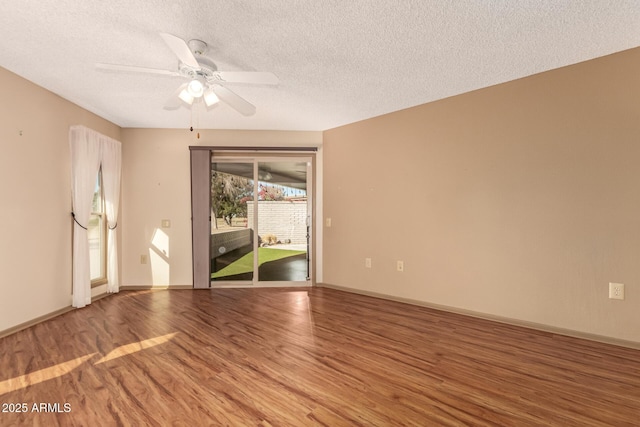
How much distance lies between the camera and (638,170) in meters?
2.63

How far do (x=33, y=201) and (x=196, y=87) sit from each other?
234cm

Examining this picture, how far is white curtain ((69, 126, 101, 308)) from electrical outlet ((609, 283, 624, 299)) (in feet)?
18.4

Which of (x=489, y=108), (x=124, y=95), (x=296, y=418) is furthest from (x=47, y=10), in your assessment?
(x=489, y=108)

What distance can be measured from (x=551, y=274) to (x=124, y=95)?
501cm

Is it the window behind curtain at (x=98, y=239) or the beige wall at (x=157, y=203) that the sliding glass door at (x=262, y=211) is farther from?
the window behind curtain at (x=98, y=239)

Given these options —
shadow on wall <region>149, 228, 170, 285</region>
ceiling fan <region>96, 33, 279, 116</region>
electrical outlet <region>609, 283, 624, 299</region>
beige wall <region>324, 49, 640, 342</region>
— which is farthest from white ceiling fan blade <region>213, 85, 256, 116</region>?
electrical outlet <region>609, 283, 624, 299</region>

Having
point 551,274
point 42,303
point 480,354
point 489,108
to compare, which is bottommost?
point 480,354

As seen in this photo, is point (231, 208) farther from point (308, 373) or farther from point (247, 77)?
point (308, 373)

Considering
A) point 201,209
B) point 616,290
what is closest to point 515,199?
point 616,290

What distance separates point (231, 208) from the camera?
199 inches

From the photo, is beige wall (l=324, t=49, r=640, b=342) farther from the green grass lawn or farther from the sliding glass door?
the green grass lawn

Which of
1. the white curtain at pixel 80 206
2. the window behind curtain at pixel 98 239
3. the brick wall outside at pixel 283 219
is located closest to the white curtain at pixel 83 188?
the white curtain at pixel 80 206

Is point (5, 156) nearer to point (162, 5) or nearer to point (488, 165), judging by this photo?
point (162, 5)

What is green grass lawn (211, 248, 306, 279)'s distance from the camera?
16.5 ft
